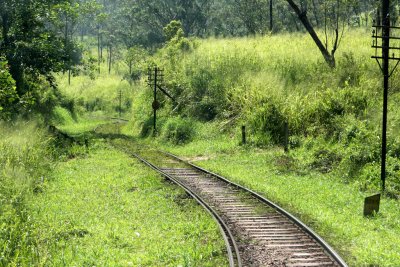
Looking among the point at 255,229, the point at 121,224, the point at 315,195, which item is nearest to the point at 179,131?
the point at 315,195

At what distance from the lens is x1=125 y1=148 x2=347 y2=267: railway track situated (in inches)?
372

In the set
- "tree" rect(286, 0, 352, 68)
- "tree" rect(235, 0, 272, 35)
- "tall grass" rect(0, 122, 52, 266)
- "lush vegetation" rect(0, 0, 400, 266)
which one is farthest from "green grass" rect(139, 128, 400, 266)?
"tree" rect(235, 0, 272, 35)

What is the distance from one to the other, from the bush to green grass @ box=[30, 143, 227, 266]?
30.1 feet

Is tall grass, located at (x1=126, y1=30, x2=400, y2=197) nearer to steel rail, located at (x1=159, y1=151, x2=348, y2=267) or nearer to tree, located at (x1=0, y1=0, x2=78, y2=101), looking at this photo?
steel rail, located at (x1=159, y1=151, x2=348, y2=267)

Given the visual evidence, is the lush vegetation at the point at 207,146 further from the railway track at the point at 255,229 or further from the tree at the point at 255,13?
the tree at the point at 255,13

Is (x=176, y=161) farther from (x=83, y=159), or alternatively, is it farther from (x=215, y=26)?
(x=215, y=26)

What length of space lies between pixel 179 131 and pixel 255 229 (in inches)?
630

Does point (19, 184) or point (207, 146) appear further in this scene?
point (207, 146)

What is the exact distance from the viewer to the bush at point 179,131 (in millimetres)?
26605

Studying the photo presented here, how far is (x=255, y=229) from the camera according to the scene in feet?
37.2

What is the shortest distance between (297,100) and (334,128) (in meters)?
3.18

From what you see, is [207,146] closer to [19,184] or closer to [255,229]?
[19,184]

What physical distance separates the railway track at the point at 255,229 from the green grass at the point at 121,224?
1.25ft

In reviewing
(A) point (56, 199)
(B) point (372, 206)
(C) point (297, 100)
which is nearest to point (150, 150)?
(C) point (297, 100)
